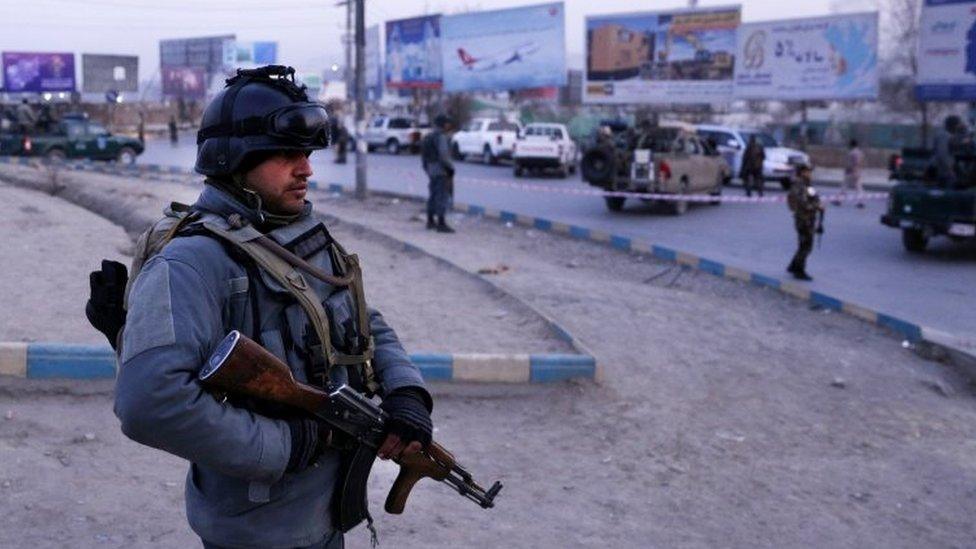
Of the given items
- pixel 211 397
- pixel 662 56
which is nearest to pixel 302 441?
pixel 211 397

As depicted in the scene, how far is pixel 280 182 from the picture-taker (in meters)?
2.27

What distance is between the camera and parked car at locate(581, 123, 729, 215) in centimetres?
1864

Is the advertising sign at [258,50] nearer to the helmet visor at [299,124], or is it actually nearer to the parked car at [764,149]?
the parked car at [764,149]

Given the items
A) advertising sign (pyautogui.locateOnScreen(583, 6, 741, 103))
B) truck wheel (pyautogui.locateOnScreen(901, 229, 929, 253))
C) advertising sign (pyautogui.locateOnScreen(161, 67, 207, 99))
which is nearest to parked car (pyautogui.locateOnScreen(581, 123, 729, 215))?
truck wheel (pyautogui.locateOnScreen(901, 229, 929, 253))

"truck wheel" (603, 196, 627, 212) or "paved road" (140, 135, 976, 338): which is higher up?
"truck wheel" (603, 196, 627, 212)

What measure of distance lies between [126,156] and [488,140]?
1188 cm

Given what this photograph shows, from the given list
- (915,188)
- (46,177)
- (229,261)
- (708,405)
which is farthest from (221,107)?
(46,177)

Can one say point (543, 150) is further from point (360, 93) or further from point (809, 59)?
point (360, 93)

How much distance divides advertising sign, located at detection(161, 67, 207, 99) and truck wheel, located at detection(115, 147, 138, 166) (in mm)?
43244

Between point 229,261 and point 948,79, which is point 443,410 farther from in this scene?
point 948,79

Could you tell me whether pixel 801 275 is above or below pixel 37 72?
below

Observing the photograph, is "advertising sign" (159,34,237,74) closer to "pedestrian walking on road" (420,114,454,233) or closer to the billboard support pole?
the billboard support pole

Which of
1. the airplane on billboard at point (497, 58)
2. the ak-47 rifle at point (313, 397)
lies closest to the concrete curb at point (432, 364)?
the ak-47 rifle at point (313, 397)

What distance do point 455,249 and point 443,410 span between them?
654 cm
